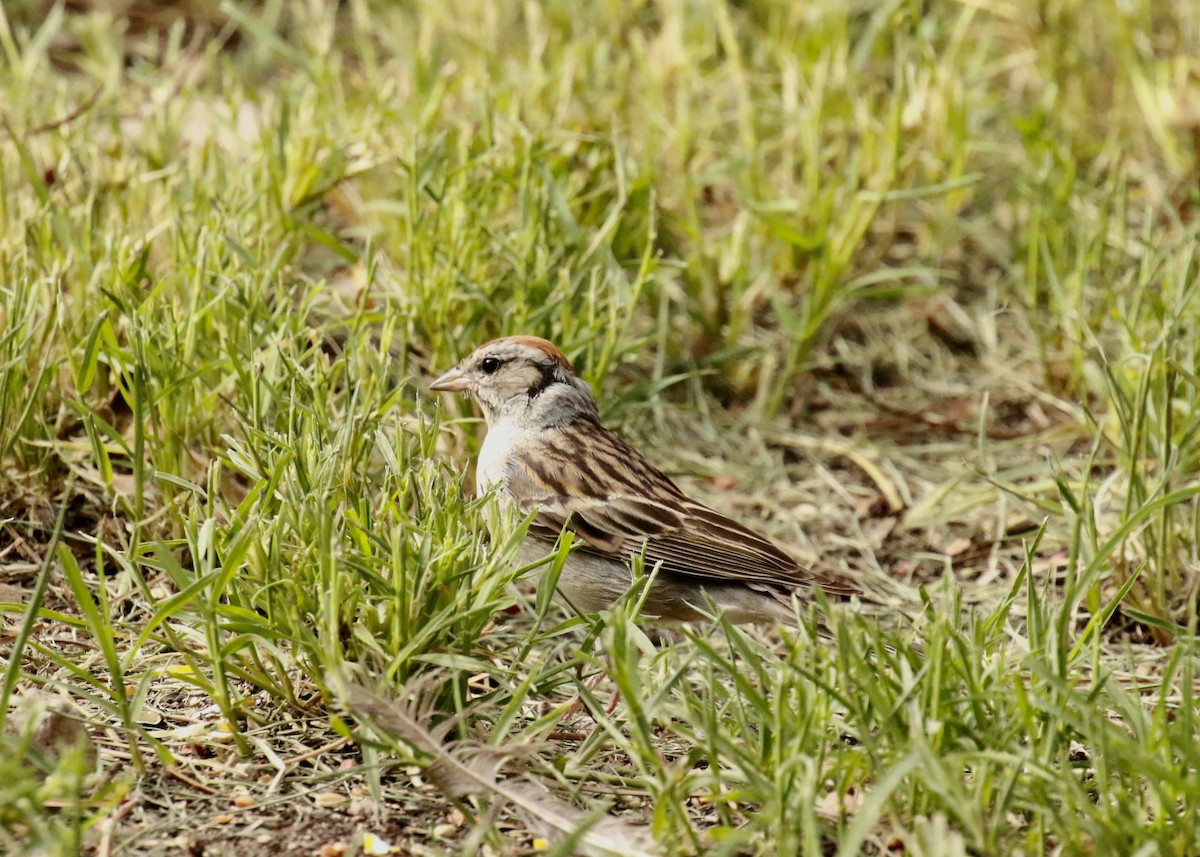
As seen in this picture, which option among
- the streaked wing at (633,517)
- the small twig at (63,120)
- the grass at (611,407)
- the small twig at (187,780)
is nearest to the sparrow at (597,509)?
the streaked wing at (633,517)

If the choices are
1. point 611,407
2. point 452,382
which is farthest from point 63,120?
point 611,407

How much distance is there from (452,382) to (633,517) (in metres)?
0.63

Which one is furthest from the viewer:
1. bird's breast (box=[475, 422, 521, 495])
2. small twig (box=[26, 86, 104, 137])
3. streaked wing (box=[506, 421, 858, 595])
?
small twig (box=[26, 86, 104, 137])

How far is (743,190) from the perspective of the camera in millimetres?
5270

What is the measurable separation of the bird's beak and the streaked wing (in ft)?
0.80

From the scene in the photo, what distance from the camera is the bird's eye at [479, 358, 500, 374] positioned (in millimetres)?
4223

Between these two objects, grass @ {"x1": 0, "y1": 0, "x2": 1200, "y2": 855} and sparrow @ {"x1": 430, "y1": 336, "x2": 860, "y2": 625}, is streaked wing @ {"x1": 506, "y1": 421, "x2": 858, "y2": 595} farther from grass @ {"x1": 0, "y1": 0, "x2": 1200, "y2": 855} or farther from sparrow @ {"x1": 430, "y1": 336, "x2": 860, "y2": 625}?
grass @ {"x1": 0, "y1": 0, "x2": 1200, "y2": 855}

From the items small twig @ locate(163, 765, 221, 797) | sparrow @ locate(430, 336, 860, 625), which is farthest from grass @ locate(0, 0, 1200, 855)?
sparrow @ locate(430, 336, 860, 625)

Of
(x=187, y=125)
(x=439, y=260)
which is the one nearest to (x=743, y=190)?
(x=439, y=260)

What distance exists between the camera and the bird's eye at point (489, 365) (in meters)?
4.22

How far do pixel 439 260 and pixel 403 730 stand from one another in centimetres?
190

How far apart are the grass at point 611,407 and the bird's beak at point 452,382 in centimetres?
11

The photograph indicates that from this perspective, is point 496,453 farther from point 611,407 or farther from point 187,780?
point 187,780

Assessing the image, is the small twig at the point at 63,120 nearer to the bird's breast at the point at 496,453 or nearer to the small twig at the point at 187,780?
the bird's breast at the point at 496,453
